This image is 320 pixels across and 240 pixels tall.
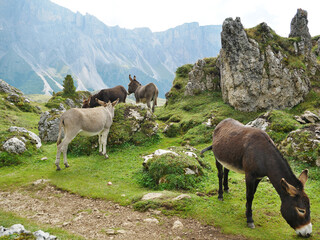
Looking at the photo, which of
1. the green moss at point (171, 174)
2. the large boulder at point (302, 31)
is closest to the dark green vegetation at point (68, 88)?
the green moss at point (171, 174)

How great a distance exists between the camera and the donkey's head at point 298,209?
17.2ft

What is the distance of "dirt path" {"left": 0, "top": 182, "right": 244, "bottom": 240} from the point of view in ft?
20.2

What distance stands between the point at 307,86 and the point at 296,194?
58.2ft

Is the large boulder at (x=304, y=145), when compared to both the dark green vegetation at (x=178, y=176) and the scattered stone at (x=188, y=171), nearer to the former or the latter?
the dark green vegetation at (x=178, y=176)

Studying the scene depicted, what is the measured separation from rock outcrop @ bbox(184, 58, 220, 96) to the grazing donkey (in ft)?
44.4

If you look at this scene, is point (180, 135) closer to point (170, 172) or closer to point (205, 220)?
point (170, 172)

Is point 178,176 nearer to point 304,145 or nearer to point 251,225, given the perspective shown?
point 251,225

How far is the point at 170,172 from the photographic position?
9.70 metres

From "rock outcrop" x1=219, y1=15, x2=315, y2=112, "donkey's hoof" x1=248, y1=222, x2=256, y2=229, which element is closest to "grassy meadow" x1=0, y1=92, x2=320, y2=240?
"donkey's hoof" x1=248, y1=222, x2=256, y2=229

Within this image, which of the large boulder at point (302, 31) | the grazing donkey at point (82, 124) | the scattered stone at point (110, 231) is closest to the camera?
the scattered stone at point (110, 231)

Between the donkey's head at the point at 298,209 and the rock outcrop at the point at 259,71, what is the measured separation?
15113 millimetres

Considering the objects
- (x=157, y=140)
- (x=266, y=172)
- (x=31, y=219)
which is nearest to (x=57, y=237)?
(x=31, y=219)

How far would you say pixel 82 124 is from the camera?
12305 millimetres

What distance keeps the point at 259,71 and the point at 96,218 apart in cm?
1831
